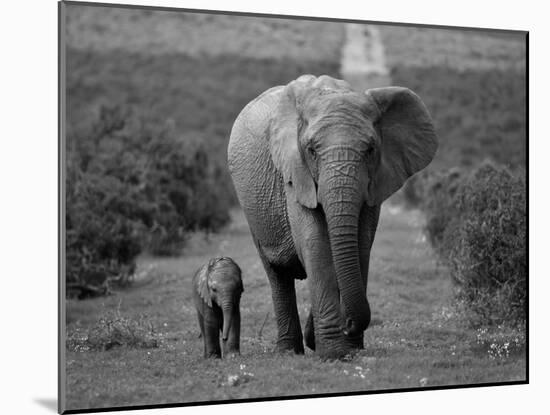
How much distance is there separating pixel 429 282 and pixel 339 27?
3796 millimetres

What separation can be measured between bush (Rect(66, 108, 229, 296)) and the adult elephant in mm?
5248

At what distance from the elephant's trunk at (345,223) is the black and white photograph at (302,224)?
0.02 m

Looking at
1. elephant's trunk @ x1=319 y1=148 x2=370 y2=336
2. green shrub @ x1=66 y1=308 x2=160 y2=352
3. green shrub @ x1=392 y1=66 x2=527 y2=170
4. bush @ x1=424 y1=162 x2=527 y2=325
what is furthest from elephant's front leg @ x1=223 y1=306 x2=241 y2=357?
green shrub @ x1=392 y1=66 x2=527 y2=170

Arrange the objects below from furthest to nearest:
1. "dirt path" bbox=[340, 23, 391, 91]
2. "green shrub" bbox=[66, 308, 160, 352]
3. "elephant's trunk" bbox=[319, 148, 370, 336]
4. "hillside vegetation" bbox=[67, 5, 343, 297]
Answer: "hillside vegetation" bbox=[67, 5, 343, 297], "dirt path" bbox=[340, 23, 391, 91], "green shrub" bbox=[66, 308, 160, 352], "elephant's trunk" bbox=[319, 148, 370, 336]

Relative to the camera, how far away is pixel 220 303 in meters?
9.82

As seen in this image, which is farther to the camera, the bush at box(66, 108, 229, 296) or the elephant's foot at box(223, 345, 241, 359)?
the bush at box(66, 108, 229, 296)

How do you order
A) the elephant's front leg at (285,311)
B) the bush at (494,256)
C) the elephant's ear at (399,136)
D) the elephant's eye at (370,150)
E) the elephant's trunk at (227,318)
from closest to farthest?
the elephant's eye at (370,150) < the elephant's ear at (399,136) < the elephant's trunk at (227,318) < the elephant's front leg at (285,311) < the bush at (494,256)

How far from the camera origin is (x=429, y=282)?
14844 mm

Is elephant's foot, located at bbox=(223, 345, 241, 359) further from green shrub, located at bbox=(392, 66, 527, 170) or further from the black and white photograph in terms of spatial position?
green shrub, located at bbox=(392, 66, 527, 170)

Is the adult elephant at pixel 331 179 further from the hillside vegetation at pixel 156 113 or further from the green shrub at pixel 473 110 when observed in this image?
the green shrub at pixel 473 110

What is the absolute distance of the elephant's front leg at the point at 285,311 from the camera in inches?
392

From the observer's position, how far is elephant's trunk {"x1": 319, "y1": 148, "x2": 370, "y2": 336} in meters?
8.30

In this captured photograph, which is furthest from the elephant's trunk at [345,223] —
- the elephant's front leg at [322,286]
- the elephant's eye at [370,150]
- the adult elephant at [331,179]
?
the elephant's front leg at [322,286]

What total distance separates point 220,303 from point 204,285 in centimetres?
33
